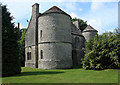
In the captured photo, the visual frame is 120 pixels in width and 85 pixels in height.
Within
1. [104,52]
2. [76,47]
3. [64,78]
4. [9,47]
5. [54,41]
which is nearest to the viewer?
[64,78]

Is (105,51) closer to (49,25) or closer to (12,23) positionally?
(49,25)

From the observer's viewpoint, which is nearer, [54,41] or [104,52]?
[104,52]

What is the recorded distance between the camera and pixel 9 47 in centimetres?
1366

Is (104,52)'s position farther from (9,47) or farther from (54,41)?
(9,47)

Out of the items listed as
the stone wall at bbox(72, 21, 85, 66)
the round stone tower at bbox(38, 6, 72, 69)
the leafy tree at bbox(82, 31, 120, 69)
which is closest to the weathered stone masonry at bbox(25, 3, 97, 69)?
the round stone tower at bbox(38, 6, 72, 69)

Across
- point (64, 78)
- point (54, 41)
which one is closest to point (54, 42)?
point (54, 41)

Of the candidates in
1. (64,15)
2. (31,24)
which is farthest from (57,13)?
(31,24)

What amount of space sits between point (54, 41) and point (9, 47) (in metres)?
8.53

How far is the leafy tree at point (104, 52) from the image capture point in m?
17.3

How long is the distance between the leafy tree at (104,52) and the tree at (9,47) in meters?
10.4

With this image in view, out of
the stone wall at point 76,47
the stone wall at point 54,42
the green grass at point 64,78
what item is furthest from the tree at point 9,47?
the stone wall at point 76,47

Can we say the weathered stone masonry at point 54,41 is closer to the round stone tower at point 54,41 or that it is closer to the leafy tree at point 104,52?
the round stone tower at point 54,41

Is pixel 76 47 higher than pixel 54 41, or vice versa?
pixel 54 41

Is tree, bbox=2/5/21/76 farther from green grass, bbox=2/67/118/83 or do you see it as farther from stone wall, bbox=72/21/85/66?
stone wall, bbox=72/21/85/66
